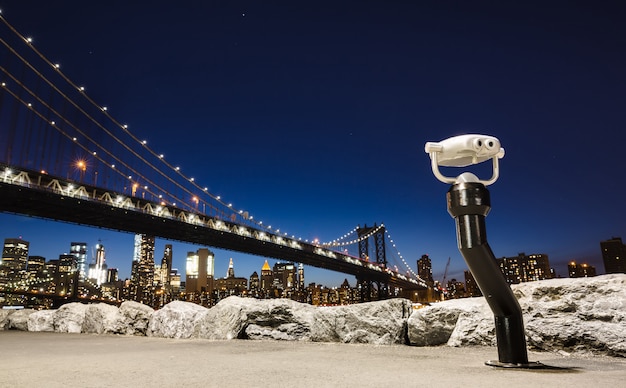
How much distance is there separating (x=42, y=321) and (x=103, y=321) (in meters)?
2.10

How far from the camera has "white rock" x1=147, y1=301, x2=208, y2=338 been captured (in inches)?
225

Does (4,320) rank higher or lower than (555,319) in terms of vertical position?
lower

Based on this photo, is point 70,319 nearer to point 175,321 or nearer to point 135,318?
point 135,318

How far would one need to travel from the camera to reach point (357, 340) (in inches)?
175

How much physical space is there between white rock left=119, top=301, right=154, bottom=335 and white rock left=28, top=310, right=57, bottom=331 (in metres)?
2.13

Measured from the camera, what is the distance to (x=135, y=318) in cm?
643

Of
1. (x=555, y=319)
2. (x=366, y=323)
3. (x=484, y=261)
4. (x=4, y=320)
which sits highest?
(x=484, y=261)

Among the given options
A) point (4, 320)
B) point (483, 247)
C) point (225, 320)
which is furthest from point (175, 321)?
point (4, 320)

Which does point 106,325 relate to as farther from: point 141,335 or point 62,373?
point 62,373

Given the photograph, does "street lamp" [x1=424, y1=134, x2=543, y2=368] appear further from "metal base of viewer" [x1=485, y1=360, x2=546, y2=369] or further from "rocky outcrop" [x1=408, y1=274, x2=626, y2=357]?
"rocky outcrop" [x1=408, y1=274, x2=626, y2=357]

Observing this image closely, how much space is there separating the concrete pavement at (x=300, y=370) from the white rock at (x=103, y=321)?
121 inches

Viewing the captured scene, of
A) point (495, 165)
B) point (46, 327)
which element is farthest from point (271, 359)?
point (46, 327)

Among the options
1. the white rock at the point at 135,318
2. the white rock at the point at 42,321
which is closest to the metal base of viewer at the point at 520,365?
the white rock at the point at 135,318

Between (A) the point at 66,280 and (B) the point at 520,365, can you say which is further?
(A) the point at 66,280
